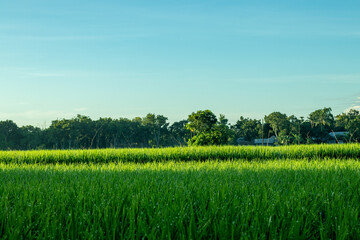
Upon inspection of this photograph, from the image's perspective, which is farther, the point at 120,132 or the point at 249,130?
the point at 249,130

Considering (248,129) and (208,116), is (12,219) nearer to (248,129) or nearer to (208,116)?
(208,116)

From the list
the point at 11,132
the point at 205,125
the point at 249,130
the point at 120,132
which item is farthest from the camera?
the point at 249,130

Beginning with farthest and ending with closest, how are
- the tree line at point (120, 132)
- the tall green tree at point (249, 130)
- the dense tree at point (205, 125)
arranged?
1. the tall green tree at point (249, 130)
2. the tree line at point (120, 132)
3. the dense tree at point (205, 125)

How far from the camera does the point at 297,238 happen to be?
1854 millimetres

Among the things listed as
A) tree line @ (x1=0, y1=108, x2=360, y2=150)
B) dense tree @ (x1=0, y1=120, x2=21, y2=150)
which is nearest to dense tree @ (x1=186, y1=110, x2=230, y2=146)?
tree line @ (x1=0, y1=108, x2=360, y2=150)

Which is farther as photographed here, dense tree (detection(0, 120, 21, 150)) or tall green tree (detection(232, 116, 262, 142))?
tall green tree (detection(232, 116, 262, 142))

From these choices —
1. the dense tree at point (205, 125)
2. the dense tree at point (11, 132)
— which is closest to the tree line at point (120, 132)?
the dense tree at point (11, 132)

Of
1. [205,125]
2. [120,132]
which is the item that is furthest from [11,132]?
[205,125]

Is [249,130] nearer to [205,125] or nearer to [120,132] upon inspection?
[120,132]

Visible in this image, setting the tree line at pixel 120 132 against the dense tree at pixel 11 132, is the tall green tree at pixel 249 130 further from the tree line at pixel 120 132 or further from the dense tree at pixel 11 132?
the dense tree at pixel 11 132

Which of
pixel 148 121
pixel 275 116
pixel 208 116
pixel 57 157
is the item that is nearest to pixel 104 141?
pixel 148 121

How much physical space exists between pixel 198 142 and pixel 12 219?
11.5 metres

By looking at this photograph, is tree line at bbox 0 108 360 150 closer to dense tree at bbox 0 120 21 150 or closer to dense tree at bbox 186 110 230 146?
dense tree at bbox 0 120 21 150

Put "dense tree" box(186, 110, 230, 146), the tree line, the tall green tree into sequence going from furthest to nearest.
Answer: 1. the tall green tree
2. the tree line
3. "dense tree" box(186, 110, 230, 146)
